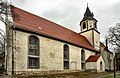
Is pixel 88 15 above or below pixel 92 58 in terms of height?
above

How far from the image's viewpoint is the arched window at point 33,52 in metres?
23.4

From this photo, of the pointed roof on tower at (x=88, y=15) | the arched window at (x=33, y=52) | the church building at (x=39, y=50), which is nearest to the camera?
the church building at (x=39, y=50)

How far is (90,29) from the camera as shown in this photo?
4338 cm

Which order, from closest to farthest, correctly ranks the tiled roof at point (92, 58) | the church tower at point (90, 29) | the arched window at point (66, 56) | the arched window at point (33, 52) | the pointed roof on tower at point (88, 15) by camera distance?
1. the arched window at point (33, 52)
2. the arched window at point (66, 56)
3. the tiled roof at point (92, 58)
4. the church tower at point (90, 29)
5. the pointed roof on tower at point (88, 15)

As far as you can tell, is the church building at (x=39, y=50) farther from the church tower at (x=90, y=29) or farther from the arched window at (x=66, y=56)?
the church tower at (x=90, y=29)

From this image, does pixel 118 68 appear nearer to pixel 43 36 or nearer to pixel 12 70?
pixel 43 36

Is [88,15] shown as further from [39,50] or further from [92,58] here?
[39,50]

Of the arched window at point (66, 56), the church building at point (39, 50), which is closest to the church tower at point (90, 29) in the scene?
the church building at point (39, 50)

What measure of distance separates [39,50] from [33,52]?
902 mm

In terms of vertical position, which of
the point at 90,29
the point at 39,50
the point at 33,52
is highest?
the point at 90,29

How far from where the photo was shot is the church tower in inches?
1693

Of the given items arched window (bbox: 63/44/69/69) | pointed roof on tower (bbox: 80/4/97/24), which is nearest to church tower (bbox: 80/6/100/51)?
pointed roof on tower (bbox: 80/4/97/24)

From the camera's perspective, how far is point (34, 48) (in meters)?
24.1

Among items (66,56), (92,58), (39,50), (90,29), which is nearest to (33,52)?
(39,50)
